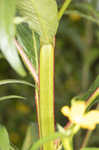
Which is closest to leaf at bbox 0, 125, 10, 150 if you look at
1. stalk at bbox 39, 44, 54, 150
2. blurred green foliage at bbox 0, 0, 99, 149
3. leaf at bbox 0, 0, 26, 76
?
stalk at bbox 39, 44, 54, 150

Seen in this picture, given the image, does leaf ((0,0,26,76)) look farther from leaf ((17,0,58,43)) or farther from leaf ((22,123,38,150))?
leaf ((22,123,38,150))

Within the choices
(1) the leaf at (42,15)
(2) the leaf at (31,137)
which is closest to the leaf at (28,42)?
(1) the leaf at (42,15)

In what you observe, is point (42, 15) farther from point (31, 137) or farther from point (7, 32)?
point (31, 137)

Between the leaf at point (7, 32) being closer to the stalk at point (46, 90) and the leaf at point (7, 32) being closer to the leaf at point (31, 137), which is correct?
the stalk at point (46, 90)

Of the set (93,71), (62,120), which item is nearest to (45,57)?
(62,120)

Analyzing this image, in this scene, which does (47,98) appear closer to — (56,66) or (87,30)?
(87,30)

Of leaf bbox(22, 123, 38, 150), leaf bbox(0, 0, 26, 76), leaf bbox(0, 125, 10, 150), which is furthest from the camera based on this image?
leaf bbox(22, 123, 38, 150)

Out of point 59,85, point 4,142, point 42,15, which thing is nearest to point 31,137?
point 4,142
